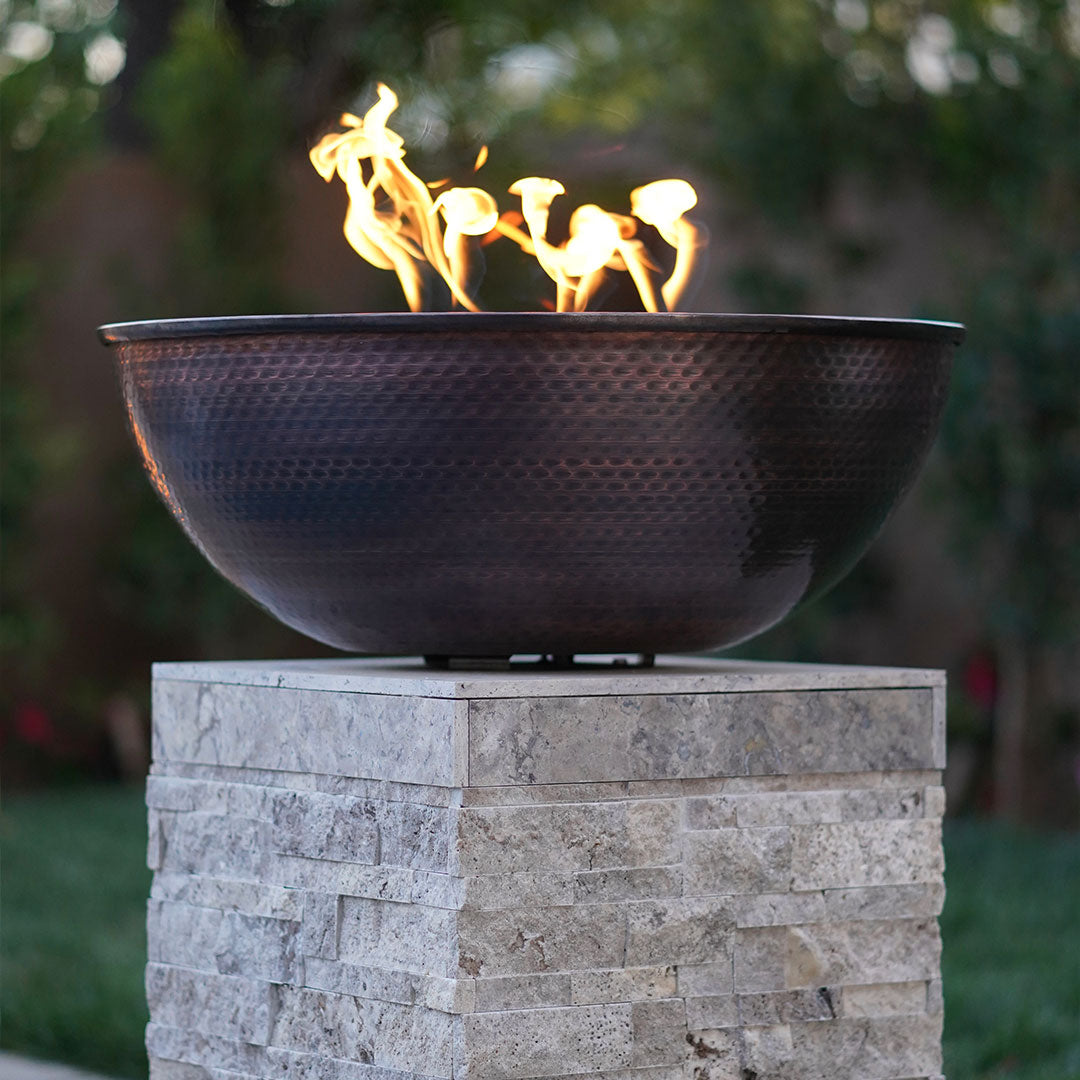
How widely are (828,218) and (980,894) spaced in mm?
2879

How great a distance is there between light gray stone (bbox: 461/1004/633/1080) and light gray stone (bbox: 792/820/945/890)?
0.30 meters

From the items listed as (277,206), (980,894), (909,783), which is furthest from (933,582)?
(909,783)

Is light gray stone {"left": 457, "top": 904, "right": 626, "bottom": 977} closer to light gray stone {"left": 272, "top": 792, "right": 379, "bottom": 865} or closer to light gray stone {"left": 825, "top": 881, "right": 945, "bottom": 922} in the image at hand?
light gray stone {"left": 272, "top": 792, "right": 379, "bottom": 865}

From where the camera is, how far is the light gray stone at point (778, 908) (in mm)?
2191

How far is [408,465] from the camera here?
2107 millimetres

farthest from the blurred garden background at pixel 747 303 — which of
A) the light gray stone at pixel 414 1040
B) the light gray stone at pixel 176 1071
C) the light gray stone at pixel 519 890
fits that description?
the light gray stone at pixel 519 890

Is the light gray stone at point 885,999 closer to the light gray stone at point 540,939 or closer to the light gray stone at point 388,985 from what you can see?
the light gray stone at point 540,939

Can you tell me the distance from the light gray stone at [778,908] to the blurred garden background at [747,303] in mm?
2146

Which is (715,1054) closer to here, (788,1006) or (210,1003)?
(788,1006)

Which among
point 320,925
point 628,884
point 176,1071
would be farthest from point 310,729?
point 176,1071

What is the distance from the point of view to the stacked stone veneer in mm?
2051

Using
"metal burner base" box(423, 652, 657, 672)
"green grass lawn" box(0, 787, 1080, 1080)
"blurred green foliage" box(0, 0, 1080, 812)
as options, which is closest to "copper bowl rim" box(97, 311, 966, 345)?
"metal burner base" box(423, 652, 657, 672)

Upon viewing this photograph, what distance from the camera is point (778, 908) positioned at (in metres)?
2.22

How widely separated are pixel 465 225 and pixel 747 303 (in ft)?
13.7
